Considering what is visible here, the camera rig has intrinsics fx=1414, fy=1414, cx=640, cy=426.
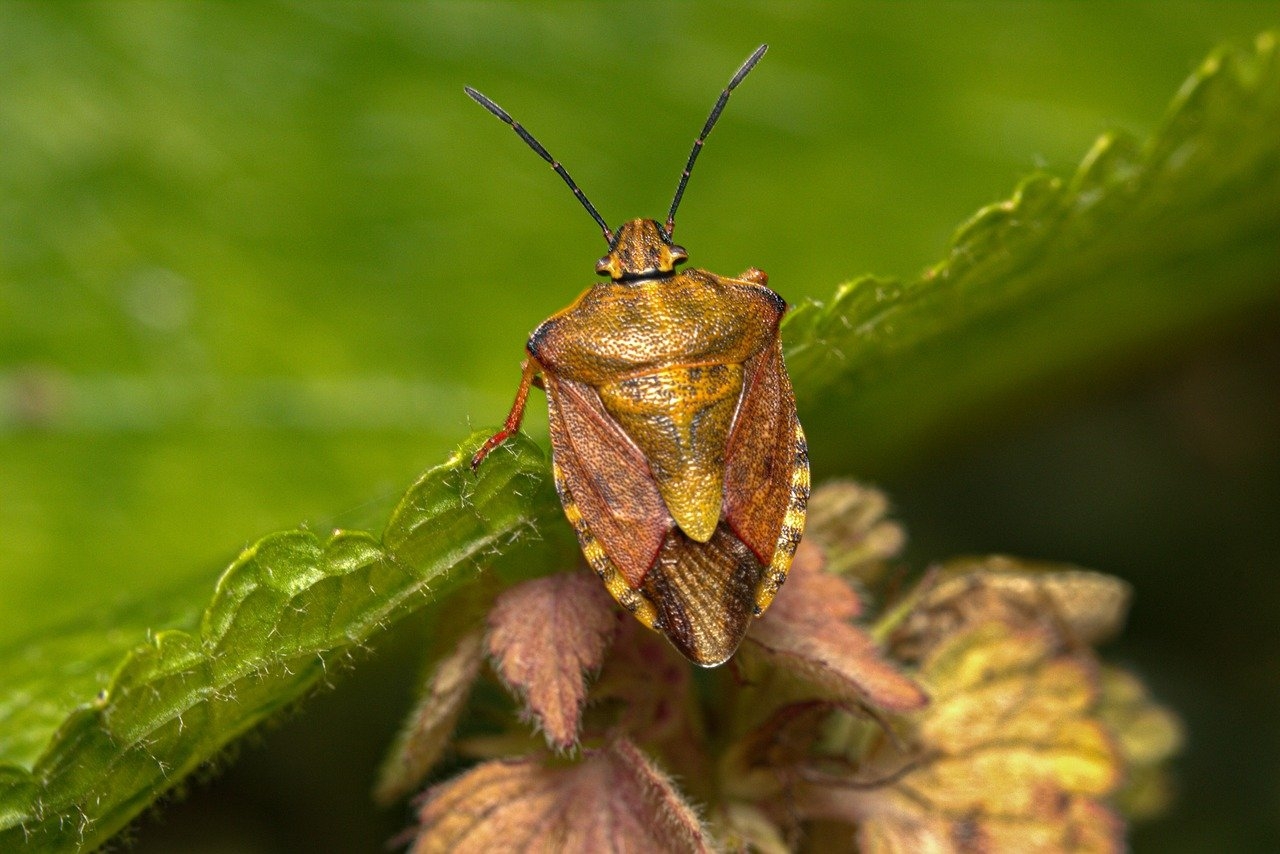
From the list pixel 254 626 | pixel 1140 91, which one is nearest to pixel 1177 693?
pixel 1140 91

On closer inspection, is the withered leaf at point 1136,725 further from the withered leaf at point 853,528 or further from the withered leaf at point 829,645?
the withered leaf at point 829,645

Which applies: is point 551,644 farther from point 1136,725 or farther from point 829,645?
point 1136,725

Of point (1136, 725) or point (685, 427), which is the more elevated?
point (685, 427)

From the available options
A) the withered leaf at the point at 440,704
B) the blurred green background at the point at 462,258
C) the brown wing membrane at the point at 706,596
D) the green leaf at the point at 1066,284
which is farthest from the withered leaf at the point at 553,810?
the blurred green background at the point at 462,258

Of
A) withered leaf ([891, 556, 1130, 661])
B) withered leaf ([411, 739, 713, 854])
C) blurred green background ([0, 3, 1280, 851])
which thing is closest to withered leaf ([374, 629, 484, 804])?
withered leaf ([411, 739, 713, 854])

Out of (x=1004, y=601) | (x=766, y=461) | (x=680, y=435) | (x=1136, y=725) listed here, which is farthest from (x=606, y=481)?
(x=1136, y=725)

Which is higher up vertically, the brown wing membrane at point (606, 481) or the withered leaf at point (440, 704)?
the brown wing membrane at point (606, 481)

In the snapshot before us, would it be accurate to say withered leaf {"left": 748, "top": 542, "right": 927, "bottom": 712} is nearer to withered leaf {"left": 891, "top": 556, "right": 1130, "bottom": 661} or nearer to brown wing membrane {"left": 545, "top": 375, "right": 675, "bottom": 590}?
brown wing membrane {"left": 545, "top": 375, "right": 675, "bottom": 590}

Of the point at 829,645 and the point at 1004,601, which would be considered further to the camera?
the point at 1004,601
